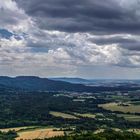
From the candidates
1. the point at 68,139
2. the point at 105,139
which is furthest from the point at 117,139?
the point at 68,139

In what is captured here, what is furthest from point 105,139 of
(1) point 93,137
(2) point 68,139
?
(2) point 68,139

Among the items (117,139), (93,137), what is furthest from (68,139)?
(117,139)

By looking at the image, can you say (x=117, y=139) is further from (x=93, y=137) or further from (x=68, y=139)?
(x=68, y=139)

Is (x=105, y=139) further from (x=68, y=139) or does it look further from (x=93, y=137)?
(x=68, y=139)

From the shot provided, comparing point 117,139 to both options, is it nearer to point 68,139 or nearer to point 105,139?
point 105,139
